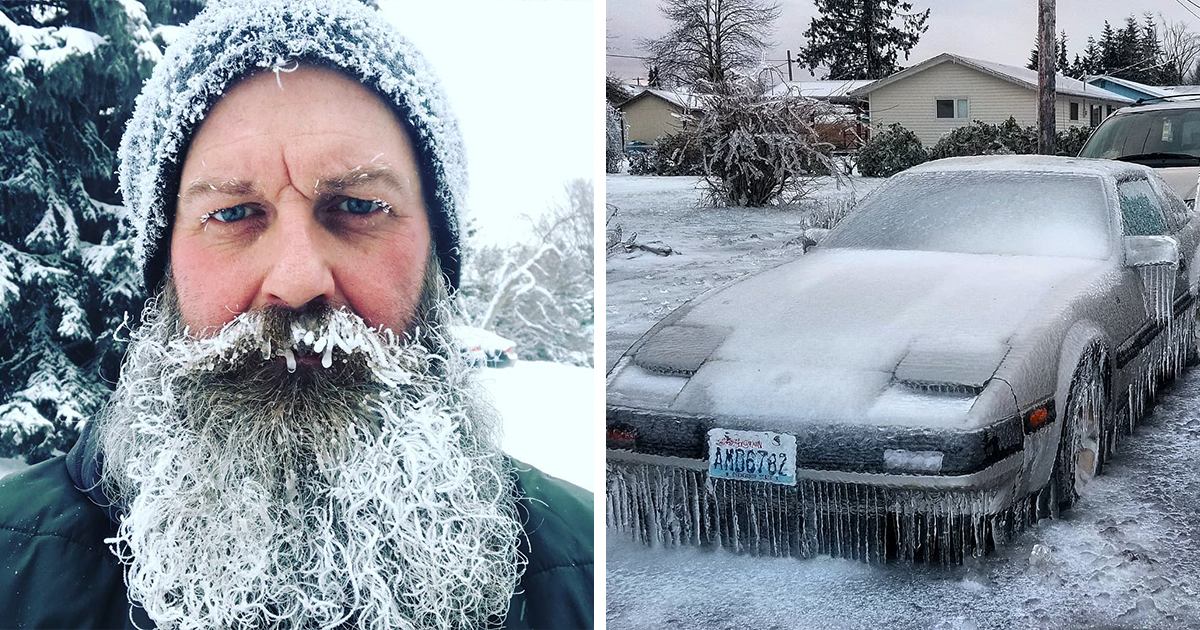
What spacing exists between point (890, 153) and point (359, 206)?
170 centimetres

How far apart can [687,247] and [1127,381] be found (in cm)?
134

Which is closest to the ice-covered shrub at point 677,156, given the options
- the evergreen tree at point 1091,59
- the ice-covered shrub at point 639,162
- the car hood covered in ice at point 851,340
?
the ice-covered shrub at point 639,162

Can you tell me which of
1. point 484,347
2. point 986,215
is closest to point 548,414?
point 484,347

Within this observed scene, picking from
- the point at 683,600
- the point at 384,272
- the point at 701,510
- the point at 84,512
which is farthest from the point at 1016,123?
the point at 84,512

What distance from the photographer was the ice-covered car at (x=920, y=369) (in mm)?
2428

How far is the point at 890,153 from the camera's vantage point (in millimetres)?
3066

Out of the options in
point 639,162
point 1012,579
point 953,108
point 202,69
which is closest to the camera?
point 202,69

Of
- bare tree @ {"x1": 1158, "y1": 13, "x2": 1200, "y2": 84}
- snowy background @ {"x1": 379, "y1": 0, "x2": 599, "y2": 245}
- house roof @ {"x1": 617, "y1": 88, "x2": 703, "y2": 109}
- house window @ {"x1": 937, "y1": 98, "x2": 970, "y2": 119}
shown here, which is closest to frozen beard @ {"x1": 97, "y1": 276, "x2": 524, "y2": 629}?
snowy background @ {"x1": 379, "y1": 0, "x2": 599, "y2": 245}

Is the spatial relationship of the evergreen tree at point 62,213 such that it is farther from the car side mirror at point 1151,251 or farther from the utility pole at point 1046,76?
the car side mirror at point 1151,251

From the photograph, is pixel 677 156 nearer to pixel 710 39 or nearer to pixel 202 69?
pixel 710 39

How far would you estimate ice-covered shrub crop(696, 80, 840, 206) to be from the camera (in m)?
3.12

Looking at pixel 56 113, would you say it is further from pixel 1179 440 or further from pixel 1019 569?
pixel 1179 440

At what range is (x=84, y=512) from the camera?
2289 mm

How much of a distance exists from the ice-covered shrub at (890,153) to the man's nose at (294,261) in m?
1.74
